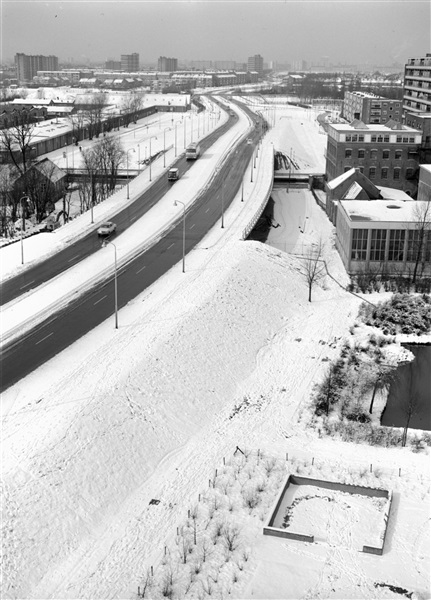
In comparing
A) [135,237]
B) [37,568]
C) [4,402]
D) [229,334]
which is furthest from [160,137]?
[37,568]

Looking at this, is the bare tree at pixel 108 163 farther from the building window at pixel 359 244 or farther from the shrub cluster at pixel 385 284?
the shrub cluster at pixel 385 284

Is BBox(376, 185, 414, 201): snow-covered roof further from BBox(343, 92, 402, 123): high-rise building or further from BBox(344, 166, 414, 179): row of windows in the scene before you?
BBox(343, 92, 402, 123): high-rise building

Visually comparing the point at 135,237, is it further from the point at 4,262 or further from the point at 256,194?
the point at 256,194

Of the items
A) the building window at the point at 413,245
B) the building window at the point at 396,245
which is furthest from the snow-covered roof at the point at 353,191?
the building window at the point at 413,245

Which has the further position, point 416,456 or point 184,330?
point 184,330

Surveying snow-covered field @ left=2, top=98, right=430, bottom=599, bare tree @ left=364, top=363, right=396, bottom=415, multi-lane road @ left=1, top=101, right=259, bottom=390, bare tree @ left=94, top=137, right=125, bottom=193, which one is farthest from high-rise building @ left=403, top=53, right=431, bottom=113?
bare tree @ left=364, top=363, right=396, bottom=415

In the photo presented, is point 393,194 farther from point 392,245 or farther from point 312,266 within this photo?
point 312,266
